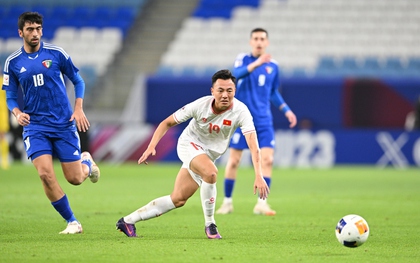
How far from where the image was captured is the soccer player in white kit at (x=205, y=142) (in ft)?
26.6

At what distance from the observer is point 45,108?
854 cm

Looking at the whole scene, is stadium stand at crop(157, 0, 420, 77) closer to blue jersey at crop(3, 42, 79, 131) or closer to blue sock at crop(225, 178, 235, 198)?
blue sock at crop(225, 178, 235, 198)

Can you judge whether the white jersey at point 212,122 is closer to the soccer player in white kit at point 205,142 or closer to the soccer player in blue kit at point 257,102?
the soccer player in white kit at point 205,142

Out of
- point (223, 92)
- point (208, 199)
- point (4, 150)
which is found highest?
point (223, 92)

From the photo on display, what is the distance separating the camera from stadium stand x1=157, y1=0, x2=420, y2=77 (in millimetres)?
26547

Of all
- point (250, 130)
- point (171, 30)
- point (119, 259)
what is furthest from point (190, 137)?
point (171, 30)

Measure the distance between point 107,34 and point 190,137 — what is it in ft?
65.9

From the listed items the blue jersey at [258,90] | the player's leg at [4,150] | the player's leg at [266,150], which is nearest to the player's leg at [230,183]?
the player's leg at [266,150]

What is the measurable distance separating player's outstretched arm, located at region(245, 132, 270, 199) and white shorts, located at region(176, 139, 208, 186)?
2.00 feet

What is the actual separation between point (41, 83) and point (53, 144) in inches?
27.0

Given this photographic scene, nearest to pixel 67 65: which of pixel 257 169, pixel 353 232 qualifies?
pixel 257 169

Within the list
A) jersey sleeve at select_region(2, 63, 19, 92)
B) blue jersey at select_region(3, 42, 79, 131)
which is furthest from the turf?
jersey sleeve at select_region(2, 63, 19, 92)

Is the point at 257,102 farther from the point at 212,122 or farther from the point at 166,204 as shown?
the point at 166,204

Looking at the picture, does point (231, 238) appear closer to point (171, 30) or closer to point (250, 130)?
point (250, 130)
